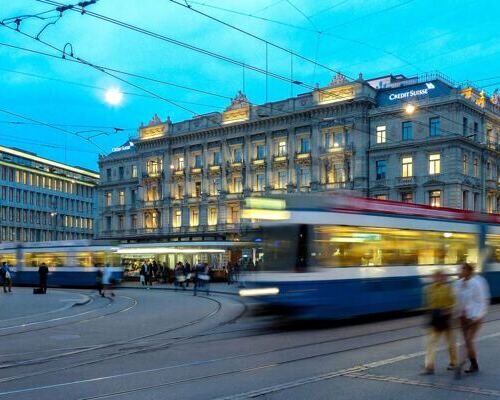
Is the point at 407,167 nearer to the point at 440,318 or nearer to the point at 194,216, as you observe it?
the point at 194,216

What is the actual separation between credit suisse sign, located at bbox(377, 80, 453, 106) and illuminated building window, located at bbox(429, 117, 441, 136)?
2190mm

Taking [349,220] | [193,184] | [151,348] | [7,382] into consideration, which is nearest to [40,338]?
[151,348]

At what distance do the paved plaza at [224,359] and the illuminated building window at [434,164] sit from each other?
1614 inches

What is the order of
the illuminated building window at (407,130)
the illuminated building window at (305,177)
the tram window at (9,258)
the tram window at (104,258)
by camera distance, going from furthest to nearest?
the illuminated building window at (305,177) → the illuminated building window at (407,130) → the tram window at (9,258) → the tram window at (104,258)

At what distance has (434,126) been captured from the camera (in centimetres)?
5756

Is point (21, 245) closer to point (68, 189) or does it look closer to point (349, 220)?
point (349, 220)

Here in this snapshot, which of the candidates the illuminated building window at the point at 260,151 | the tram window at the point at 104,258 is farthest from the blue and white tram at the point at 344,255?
the illuminated building window at the point at 260,151

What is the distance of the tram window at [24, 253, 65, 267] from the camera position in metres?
40.8

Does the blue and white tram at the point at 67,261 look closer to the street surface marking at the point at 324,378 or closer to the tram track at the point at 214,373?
the tram track at the point at 214,373

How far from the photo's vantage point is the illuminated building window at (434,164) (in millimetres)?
57703

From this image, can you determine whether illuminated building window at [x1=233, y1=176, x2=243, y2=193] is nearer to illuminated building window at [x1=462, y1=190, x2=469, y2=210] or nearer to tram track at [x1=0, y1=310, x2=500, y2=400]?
illuminated building window at [x1=462, y1=190, x2=469, y2=210]

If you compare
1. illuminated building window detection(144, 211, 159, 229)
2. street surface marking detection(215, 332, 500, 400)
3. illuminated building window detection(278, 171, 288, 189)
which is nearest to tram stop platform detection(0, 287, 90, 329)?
street surface marking detection(215, 332, 500, 400)

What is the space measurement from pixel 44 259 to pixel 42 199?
2987 inches

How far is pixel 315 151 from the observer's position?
64.4 m
